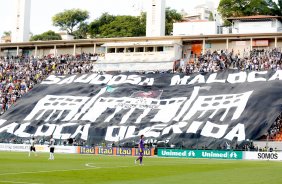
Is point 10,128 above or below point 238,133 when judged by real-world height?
below

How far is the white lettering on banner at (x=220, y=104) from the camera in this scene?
6183 cm

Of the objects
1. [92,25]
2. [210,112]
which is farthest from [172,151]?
[92,25]

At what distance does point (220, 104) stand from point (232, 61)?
563 inches

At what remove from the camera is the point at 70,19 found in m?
150

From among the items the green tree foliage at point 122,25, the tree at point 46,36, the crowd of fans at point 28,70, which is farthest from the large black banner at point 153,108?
the tree at point 46,36

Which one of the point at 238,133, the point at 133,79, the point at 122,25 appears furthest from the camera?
the point at 122,25

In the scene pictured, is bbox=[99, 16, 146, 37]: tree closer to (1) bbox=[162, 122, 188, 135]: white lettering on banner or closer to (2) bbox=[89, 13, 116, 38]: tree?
(2) bbox=[89, 13, 116, 38]: tree

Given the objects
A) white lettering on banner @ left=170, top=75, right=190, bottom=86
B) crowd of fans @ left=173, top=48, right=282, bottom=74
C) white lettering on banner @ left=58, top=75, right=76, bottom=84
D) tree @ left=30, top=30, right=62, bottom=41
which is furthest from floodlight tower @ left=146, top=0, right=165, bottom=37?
tree @ left=30, top=30, right=62, bottom=41

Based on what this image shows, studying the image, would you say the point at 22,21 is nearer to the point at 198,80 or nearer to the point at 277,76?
the point at 198,80

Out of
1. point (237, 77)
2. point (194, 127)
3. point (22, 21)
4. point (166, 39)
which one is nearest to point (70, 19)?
point (22, 21)

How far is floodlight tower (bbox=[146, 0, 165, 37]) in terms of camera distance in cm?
9212

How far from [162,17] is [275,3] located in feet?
122

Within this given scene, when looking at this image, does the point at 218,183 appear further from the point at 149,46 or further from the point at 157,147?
the point at 149,46

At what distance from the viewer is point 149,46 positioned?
284 feet
